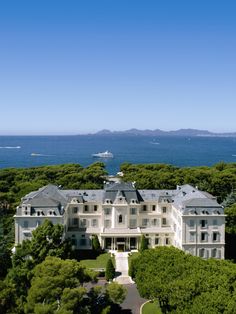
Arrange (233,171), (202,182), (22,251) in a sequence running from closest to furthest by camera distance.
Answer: (22,251), (202,182), (233,171)

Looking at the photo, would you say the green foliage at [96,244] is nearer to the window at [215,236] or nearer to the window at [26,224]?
the window at [26,224]

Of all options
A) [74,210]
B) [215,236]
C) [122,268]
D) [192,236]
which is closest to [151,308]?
[122,268]

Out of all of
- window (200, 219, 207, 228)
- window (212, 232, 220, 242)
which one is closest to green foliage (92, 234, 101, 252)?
window (200, 219, 207, 228)

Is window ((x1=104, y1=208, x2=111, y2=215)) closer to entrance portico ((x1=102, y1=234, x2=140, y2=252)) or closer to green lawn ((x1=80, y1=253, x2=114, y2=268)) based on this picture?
entrance portico ((x1=102, y1=234, x2=140, y2=252))

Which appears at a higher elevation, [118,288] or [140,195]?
[140,195]

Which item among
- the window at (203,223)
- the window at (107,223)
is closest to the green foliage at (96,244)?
the window at (107,223)

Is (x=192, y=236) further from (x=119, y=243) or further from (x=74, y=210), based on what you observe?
(x=74, y=210)

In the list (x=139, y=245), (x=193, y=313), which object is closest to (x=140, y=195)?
(x=139, y=245)

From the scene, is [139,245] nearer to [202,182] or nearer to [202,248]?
[202,248]
